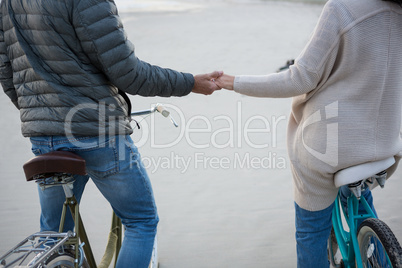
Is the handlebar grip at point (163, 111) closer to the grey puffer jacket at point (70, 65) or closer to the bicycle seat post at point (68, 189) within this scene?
the grey puffer jacket at point (70, 65)

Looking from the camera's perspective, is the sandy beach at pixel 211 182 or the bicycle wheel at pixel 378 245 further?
the sandy beach at pixel 211 182

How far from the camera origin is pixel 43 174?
205cm

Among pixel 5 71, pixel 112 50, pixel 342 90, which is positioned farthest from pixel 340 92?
pixel 5 71

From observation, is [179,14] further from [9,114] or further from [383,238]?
[383,238]

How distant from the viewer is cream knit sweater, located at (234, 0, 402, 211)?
1.94 metres

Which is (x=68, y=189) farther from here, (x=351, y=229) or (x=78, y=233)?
(x=351, y=229)

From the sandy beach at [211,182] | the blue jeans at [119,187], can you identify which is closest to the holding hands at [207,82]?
the blue jeans at [119,187]

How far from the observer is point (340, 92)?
204 centimetres

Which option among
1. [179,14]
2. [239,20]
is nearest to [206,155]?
[239,20]

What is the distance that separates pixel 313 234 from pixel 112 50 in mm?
1195

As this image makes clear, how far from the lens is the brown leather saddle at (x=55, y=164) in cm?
198

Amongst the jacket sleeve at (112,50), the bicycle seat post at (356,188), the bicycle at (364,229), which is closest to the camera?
the jacket sleeve at (112,50)

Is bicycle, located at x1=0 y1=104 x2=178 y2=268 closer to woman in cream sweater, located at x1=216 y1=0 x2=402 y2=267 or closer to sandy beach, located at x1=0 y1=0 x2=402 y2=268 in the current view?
woman in cream sweater, located at x1=216 y1=0 x2=402 y2=267

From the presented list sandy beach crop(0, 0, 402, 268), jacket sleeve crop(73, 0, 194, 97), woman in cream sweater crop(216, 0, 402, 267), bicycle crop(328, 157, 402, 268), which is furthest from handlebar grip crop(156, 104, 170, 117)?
sandy beach crop(0, 0, 402, 268)
